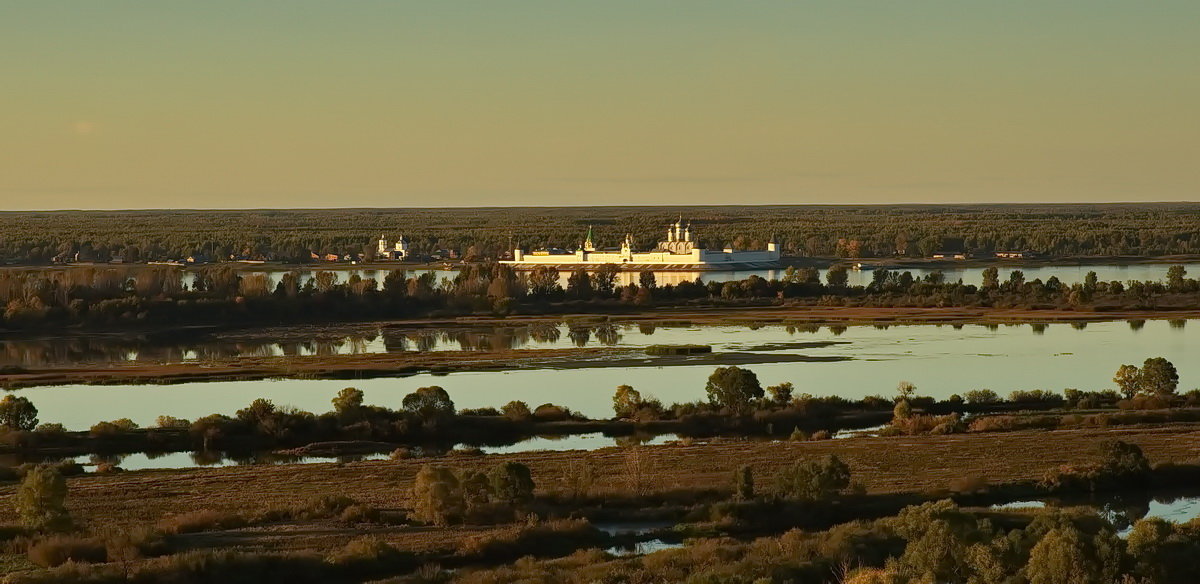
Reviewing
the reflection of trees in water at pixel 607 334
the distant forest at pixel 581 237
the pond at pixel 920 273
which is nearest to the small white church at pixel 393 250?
the distant forest at pixel 581 237

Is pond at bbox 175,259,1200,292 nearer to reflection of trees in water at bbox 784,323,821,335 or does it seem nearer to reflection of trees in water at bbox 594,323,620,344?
reflection of trees in water at bbox 784,323,821,335

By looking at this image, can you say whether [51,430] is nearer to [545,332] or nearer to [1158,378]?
[1158,378]

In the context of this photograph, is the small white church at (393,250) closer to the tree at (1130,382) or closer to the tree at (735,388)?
the tree at (735,388)

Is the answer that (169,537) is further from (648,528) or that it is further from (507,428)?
(507,428)

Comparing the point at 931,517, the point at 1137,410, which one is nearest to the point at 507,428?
the point at 1137,410

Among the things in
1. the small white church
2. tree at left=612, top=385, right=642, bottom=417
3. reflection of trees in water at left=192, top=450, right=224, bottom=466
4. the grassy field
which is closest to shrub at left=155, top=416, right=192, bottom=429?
reflection of trees in water at left=192, top=450, right=224, bottom=466

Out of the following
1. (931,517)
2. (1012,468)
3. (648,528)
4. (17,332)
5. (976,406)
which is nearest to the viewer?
(931,517)

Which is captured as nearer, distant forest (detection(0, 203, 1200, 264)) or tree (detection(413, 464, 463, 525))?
tree (detection(413, 464, 463, 525))
